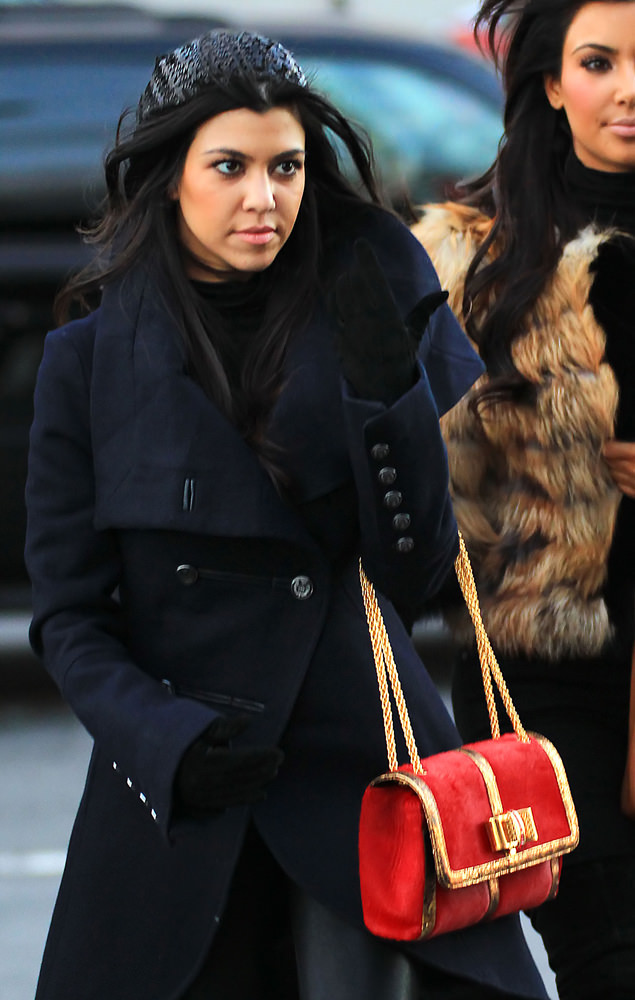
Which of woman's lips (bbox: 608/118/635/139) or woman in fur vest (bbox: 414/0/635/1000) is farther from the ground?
woman's lips (bbox: 608/118/635/139)

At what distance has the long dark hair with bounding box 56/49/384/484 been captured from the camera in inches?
91.0

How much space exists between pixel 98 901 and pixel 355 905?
1.07 feet

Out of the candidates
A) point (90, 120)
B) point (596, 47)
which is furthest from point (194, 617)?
point (90, 120)

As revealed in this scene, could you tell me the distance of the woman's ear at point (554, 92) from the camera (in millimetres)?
2928

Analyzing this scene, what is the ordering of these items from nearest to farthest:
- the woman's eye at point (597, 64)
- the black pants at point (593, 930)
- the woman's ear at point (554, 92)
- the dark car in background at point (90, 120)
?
the black pants at point (593, 930), the woman's eye at point (597, 64), the woman's ear at point (554, 92), the dark car in background at point (90, 120)

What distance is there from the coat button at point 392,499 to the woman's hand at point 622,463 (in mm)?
630

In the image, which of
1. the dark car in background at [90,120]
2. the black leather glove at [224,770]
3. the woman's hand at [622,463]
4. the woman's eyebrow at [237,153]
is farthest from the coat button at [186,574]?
the dark car in background at [90,120]

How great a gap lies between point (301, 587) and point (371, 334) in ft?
1.19

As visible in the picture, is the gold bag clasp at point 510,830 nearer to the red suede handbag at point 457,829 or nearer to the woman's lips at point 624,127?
the red suede handbag at point 457,829

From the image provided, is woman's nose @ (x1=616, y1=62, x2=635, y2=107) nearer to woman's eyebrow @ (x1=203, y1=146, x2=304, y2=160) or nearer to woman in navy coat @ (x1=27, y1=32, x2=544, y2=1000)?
woman in navy coat @ (x1=27, y1=32, x2=544, y2=1000)

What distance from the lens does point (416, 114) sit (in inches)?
231

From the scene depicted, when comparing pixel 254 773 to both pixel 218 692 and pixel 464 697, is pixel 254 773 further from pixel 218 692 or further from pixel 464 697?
pixel 464 697

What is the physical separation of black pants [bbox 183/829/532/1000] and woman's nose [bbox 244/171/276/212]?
0.78m

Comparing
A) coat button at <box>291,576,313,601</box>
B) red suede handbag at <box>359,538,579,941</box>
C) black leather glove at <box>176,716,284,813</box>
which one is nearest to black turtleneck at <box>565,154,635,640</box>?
red suede handbag at <box>359,538,579,941</box>
